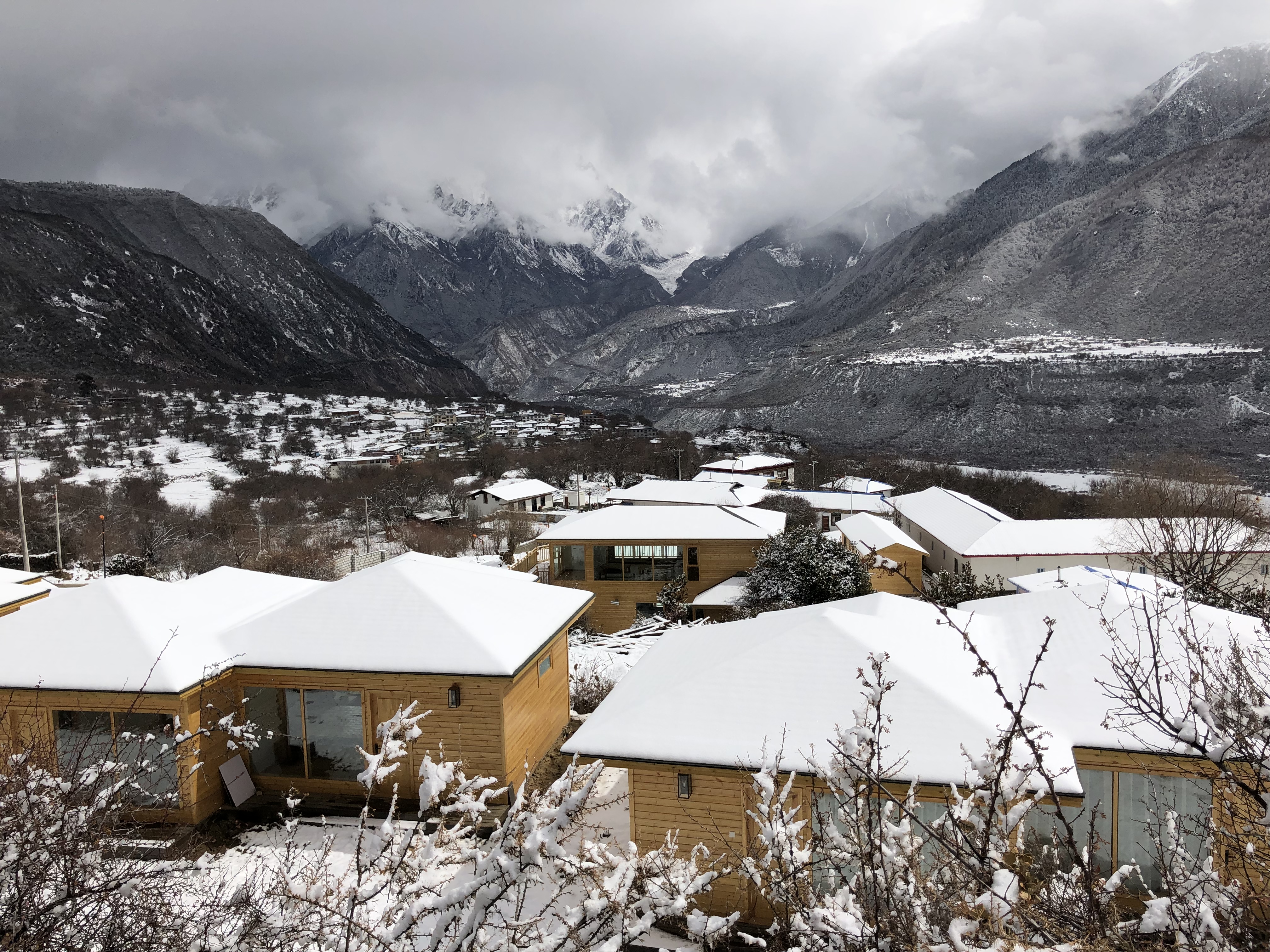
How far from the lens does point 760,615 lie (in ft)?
37.8

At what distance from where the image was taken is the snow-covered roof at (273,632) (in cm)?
1019

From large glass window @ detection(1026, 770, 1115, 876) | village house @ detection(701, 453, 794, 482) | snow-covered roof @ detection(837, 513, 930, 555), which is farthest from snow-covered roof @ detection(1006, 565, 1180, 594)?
village house @ detection(701, 453, 794, 482)

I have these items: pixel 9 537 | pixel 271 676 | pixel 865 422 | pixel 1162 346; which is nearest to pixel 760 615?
pixel 271 676

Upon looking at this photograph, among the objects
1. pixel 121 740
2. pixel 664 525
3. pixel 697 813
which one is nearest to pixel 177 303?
pixel 664 525

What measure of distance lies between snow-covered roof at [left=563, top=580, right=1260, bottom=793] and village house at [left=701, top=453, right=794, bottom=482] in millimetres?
48202

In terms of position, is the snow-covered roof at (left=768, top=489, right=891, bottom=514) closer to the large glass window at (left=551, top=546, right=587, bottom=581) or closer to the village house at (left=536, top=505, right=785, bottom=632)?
the village house at (left=536, top=505, right=785, bottom=632)

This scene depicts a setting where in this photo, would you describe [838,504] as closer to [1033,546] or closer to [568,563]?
[1033,546]

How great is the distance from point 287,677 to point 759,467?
53.9 meters

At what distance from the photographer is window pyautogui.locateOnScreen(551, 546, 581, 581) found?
2298 cm

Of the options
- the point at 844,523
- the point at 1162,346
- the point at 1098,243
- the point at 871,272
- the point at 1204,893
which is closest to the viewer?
the point at 1204,893

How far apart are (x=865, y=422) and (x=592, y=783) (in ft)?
305

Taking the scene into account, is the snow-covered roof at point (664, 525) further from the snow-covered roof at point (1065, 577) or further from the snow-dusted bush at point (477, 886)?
the snow-dusted bush at point (477, 886)

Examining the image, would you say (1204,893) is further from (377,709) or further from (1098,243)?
(1098,243)

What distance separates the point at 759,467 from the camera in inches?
2445
